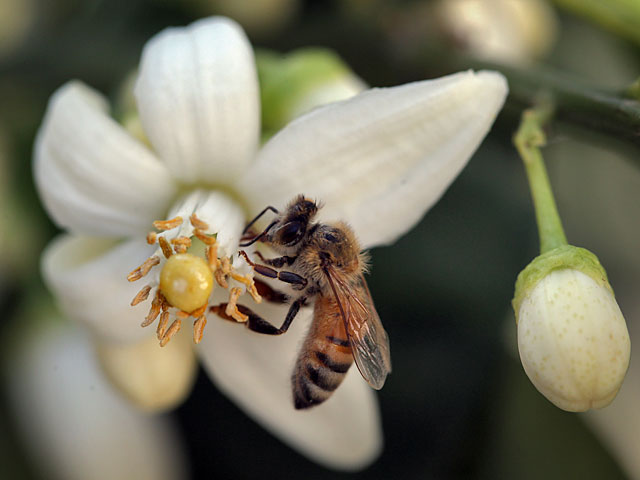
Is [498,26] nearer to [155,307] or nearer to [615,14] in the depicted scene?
[615,14]

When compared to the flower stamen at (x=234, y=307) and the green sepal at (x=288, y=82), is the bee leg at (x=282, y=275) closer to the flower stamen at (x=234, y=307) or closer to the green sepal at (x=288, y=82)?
the flower stamen at (x=234, y=307)

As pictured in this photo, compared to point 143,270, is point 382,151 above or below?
above

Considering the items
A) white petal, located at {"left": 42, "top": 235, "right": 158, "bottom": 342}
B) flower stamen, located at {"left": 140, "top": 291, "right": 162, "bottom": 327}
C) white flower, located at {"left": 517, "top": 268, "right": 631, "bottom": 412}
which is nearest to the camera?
white flower, located at {"left": 517, "top": 268, "right": 631, "bottom": 412}

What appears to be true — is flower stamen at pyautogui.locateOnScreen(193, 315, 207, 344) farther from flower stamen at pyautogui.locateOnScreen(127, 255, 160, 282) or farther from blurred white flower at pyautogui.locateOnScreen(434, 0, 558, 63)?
blurred white flower at pyautogui.locateOnScreen(434, 0, 558, 63)

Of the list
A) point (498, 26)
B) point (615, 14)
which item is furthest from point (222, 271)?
point (498, 26)

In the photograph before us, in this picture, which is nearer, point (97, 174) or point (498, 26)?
point (97, 174)

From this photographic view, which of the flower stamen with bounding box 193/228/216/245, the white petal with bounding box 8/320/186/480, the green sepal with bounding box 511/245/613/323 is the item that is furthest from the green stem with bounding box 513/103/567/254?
the white petal with bounding box 8/320/186/480
